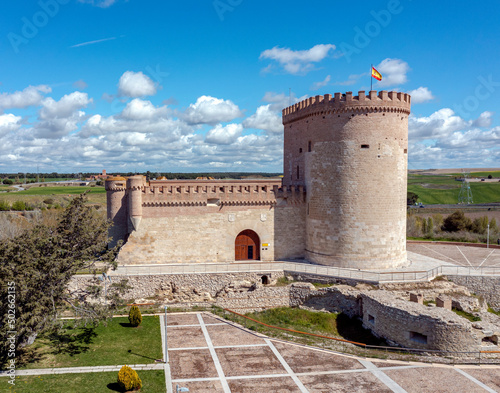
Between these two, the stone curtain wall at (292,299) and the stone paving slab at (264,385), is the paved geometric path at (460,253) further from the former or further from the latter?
the stone paving slab at (264,385)

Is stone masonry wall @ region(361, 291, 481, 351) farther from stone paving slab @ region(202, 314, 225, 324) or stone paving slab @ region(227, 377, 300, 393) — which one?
stone paving slab @ region(202, 314, 225, 324)

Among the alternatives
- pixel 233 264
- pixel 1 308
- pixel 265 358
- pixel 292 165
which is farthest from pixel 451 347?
pixel 1 308

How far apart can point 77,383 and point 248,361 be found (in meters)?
7.41

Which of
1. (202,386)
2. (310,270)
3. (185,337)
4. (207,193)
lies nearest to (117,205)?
(207,193)

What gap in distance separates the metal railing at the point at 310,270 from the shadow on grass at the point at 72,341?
538 centimetres

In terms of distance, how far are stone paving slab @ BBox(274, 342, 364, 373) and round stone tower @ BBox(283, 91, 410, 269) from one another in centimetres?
883

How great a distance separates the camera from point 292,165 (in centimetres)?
3177

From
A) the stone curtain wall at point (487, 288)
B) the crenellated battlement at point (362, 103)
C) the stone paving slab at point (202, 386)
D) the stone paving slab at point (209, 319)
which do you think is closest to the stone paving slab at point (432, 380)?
the stone paving slab at point (202, 386)

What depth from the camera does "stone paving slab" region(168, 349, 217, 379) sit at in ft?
54.9

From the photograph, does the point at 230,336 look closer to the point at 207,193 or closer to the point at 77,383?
the point at 77,383

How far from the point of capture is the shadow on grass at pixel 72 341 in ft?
60.5

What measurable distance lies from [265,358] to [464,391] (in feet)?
28.1

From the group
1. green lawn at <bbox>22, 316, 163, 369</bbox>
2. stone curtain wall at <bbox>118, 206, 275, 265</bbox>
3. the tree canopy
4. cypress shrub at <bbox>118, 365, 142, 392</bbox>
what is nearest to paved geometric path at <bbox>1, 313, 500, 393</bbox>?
green lawn at <bbox>22, 316, 163, 369</bbox>

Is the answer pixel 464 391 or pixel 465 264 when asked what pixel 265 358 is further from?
pixel 465 264
